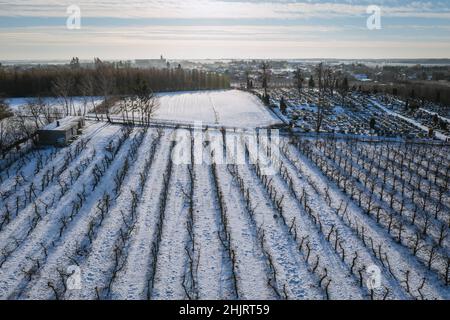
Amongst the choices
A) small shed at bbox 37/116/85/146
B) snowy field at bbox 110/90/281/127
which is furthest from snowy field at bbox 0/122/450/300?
snowy field at bbox 110/90/281/127

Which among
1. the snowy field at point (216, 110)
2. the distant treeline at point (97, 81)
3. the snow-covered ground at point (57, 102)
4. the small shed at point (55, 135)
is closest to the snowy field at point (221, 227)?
the small shed at point (55, 135)

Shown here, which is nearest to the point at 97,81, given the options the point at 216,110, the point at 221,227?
the point at 216,110

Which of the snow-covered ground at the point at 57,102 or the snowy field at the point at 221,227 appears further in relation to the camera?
the snow-covered ground at the point at 57,102

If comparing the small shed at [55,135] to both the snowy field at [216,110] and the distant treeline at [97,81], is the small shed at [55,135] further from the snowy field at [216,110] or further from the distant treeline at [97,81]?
the distant treeline at [97,81]

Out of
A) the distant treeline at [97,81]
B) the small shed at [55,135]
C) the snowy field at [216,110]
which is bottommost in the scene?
the small shed at [55,135]
